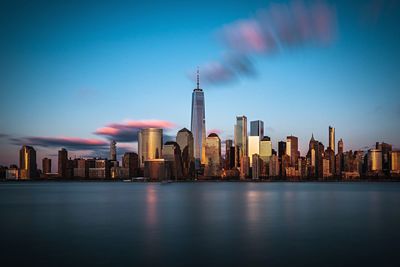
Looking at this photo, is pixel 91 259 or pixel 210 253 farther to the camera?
pixel 210 253

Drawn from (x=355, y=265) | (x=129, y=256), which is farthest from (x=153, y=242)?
(x=355, y=265)

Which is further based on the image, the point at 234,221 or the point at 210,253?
the point at 234,221

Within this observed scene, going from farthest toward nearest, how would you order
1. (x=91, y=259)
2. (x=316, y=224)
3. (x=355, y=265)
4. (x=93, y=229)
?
(x=316, y=224)
(x=93, y=229)
(x=91, y=259)
(x=355, y=265)

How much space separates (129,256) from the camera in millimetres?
34844

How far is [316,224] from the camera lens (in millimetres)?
57219

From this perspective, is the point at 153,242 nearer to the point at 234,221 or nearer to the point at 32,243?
the point at 32,243

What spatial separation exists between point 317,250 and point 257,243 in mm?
6346

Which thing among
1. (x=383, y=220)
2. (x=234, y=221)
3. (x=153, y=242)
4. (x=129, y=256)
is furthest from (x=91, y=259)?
(x=383, y=220)

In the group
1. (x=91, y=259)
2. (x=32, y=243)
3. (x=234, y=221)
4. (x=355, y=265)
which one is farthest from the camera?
(x=234, y=221)

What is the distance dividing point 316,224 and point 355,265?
26.3 meters

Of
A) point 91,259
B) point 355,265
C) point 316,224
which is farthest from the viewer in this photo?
point 316,224

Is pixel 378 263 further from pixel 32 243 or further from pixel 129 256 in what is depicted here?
pixel 32 243

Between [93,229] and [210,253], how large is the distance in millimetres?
21029

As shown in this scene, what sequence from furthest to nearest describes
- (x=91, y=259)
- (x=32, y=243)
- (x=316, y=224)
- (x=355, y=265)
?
(x=316, y=224) < (x=32, y=243) < (x=91, y=259) < (x=355, y=265)
